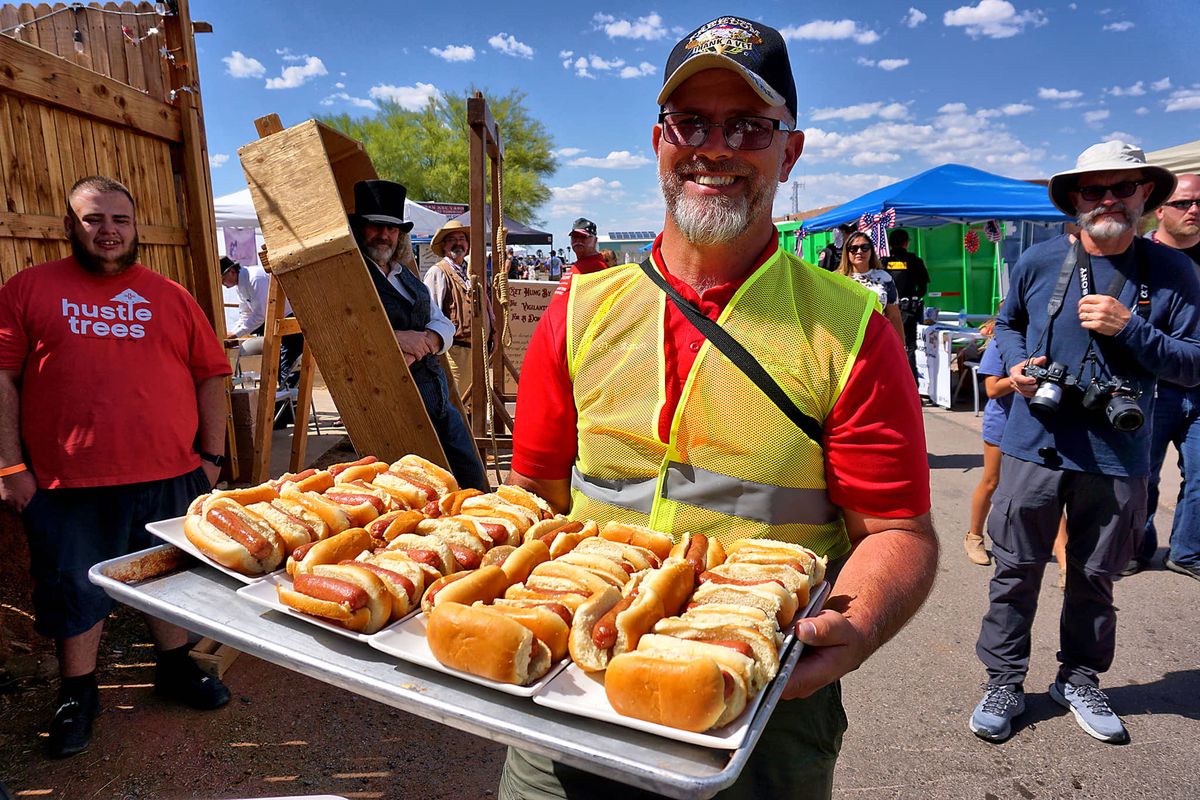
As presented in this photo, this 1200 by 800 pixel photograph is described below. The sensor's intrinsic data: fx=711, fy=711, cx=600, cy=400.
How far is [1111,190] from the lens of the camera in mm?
3197

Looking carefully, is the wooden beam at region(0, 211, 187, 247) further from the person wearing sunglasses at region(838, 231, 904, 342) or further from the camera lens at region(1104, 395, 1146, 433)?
the person wearing sunglasses at region(838, 231, 904, 342)

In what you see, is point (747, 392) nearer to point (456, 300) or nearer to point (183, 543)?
point (183, 543)

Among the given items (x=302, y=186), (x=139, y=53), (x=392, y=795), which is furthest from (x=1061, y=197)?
(x=139, y=53)

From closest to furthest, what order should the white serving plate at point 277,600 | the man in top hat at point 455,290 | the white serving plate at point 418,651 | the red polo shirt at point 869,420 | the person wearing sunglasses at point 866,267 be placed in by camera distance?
the white serving plate at point 418,651
the white serving plate at point 277,600
the red polo shirt at point 869,420
the person wearing sunglasses at point 866,267
the man in top hat at point 455,290

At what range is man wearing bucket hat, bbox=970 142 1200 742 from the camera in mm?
3143

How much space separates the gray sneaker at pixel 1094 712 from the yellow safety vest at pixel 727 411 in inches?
101

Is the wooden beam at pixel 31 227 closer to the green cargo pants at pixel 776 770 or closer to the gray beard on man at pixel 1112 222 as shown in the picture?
the green cargo pants at pixel 776 770

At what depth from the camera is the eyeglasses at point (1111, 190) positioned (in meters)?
3.16

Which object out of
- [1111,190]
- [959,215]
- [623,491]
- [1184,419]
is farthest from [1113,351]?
[959,215]

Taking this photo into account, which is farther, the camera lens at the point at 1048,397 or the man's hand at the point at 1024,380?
the man's hand at the point at 1024,380

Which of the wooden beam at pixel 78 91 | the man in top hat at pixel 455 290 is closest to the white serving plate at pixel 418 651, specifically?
the wooden beam at pixel 78 91

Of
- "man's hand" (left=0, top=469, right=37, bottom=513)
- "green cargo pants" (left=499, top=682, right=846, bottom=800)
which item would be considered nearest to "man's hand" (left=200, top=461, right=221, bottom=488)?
Answer: "man's hand" (left=0, top=469, right=37, bottom=513)

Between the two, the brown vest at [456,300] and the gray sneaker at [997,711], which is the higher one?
the brown vest at [456,300]

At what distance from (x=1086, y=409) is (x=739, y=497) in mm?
2335
